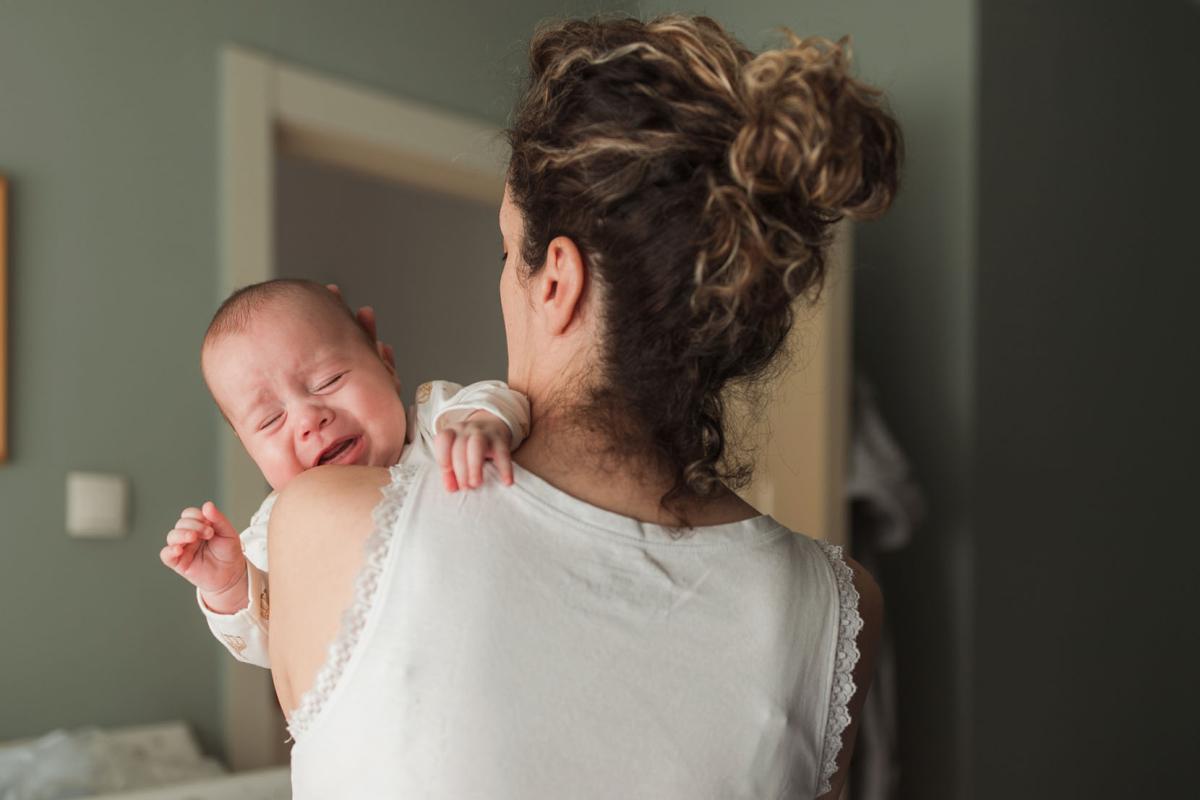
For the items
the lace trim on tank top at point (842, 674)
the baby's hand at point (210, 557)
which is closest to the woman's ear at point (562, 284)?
the lace trim on tank top at point (842, 674)

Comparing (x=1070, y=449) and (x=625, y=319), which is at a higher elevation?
(x=625, y=319)

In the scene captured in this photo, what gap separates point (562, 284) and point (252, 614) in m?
0.52

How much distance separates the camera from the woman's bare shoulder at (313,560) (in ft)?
2.48

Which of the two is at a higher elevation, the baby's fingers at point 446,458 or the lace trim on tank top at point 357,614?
the baby's fingers at point 446,458

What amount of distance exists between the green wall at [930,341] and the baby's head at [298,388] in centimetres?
183

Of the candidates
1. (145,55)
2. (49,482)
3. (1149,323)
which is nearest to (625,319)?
(49,482)

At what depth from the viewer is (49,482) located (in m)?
2.12

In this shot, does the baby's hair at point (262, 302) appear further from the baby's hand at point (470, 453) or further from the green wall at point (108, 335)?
the green wall at point (108, 335)

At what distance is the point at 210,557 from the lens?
1098 millimetres

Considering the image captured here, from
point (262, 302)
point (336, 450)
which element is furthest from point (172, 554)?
point (262, 302)

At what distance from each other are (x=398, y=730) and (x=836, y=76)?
0.53m

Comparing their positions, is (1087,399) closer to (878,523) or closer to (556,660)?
(878,523)

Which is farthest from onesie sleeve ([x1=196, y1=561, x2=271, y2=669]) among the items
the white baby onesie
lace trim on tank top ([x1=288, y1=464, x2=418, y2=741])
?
lace trim on tank top ([x1=288, y1=464, x2=418, y2=741])

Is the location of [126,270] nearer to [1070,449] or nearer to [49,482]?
[49,482]
